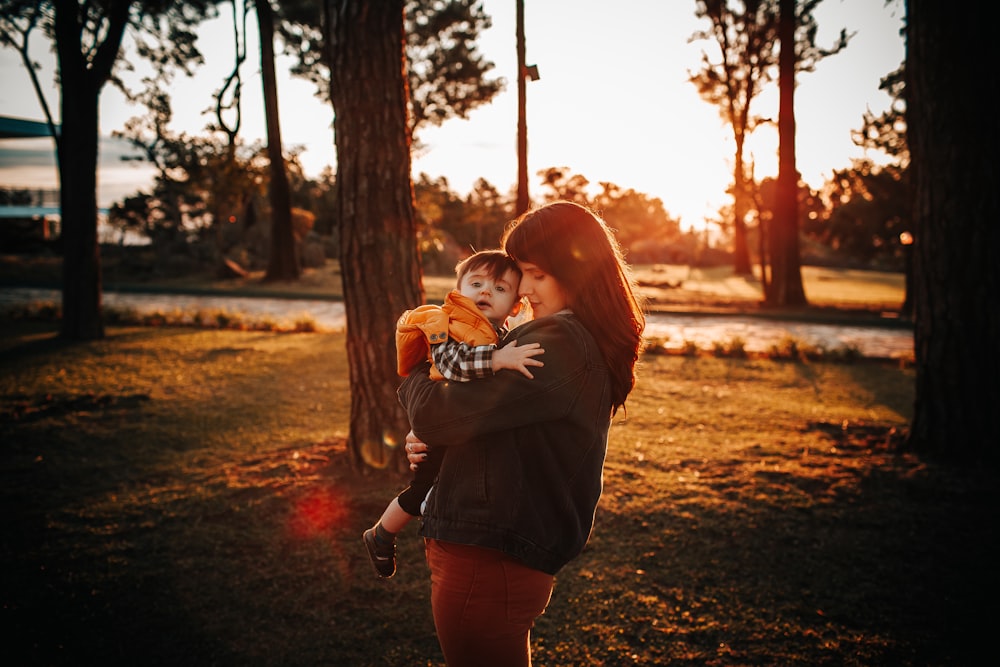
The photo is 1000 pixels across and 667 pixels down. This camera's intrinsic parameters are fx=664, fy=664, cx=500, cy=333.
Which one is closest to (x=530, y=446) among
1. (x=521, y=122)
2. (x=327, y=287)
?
(x=521, y=122)

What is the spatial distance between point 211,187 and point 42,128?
5971 millimetres

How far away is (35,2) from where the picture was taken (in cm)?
1275

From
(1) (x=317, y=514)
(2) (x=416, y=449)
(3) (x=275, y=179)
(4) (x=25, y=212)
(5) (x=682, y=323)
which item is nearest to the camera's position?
(2) (x=416, y=449)

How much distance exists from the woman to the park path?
10.4m

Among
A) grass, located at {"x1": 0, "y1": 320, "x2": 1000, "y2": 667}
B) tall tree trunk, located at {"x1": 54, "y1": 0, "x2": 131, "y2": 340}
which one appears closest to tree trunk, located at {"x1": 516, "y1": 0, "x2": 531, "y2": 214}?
tall tree trunk, located at {"x1": 54, "y1": 0, "x2": 131, "y2": 340}

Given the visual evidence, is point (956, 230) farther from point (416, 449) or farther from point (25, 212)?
point (25, 212)

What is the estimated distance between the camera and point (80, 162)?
11.6 metres

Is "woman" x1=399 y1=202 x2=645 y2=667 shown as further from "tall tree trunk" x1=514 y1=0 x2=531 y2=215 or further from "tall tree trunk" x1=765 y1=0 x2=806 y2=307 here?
"tall tree trunk" x1=765 y1=0 x2=806 y2=307

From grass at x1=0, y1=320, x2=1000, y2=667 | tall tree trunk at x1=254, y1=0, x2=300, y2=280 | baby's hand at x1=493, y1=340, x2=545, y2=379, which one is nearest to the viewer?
baby's hand at x1=493, y1=340, x2=545, y2=379

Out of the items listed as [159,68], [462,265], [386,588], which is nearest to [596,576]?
[386,588]

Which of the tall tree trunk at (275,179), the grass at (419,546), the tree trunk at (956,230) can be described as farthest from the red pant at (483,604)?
the tall tree trunk at (275,179)

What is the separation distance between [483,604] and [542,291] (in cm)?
92

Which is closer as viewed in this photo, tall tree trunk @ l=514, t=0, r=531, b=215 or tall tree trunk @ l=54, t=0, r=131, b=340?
tall tree trunk @ l=54, t=0, r=131, b=340

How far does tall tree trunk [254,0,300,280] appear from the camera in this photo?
21.9 meters
